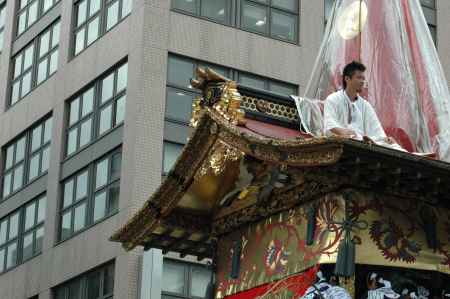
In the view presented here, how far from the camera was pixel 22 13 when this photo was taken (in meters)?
44.4

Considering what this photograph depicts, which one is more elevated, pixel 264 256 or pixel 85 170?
pixel 85 170

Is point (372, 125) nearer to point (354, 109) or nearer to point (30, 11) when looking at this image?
point (354, 109)

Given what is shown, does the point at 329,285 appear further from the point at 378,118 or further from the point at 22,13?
the point at 22,13

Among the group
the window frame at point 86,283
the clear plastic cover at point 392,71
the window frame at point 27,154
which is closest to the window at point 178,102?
the window frame at point 86,283

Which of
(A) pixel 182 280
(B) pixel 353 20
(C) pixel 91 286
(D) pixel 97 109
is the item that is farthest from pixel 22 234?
(B) pixel 353 20

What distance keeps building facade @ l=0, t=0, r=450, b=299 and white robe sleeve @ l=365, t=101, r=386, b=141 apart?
1914 centimetres

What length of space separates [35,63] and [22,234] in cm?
657

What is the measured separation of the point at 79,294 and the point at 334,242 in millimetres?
24034

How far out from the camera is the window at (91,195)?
115ft

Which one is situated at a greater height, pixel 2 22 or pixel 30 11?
pixel 2 22

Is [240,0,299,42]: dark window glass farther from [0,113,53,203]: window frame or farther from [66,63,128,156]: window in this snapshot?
[0,113,53,203]: window frame

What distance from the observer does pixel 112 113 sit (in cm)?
3628

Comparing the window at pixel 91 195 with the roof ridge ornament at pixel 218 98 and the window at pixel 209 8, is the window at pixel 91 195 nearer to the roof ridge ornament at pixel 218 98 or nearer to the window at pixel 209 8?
the window at pixel 209 8

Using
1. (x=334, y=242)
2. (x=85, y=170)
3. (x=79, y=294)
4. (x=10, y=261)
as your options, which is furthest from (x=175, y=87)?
(x=334, y=242)
